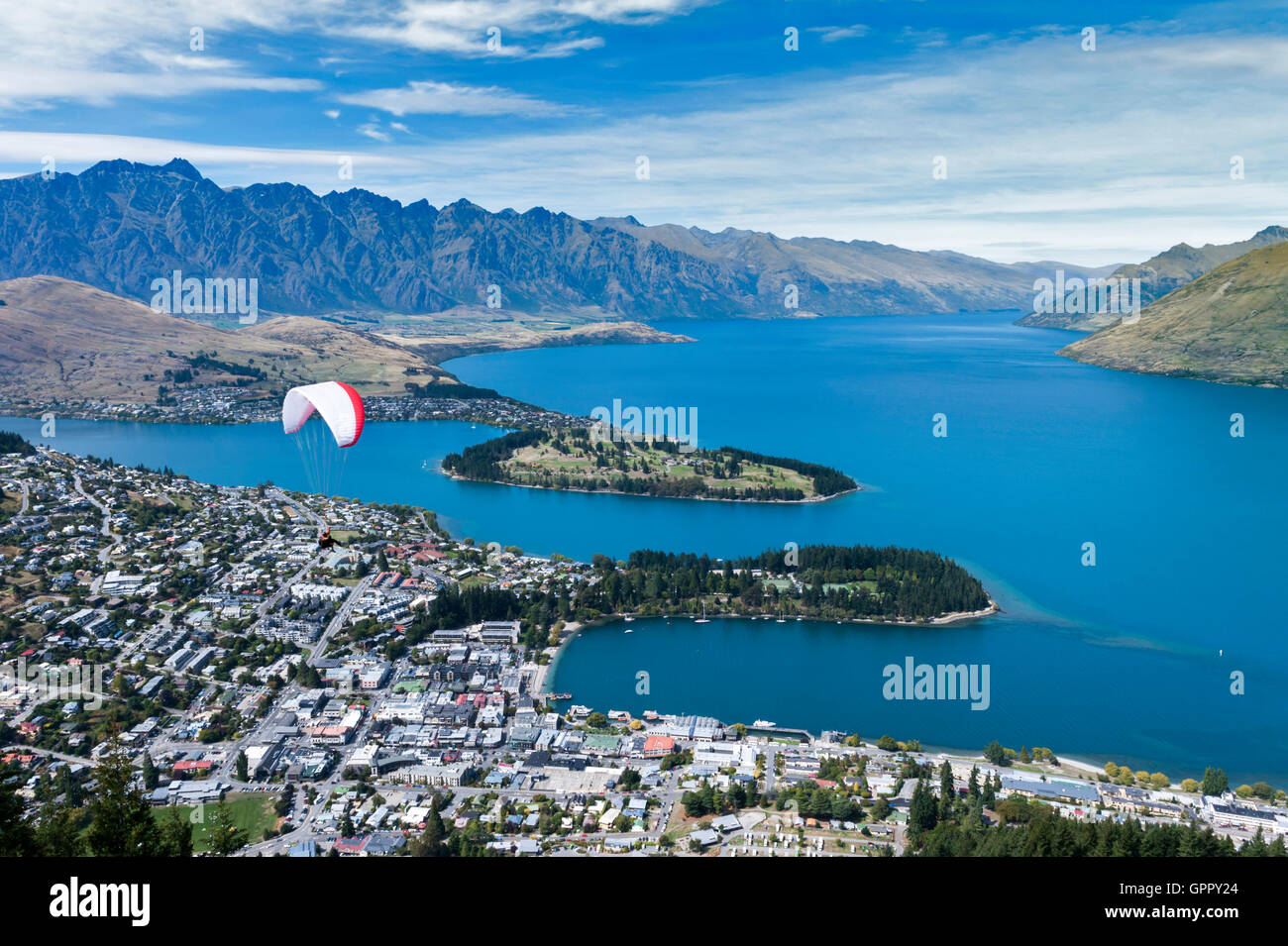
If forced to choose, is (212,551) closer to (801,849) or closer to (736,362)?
(801,849)

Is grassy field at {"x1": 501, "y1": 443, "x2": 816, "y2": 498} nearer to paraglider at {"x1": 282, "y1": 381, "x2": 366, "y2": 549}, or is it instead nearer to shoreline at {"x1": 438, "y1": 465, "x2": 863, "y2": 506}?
shoreline at {"x1": 438, "y1": 465, "x2": 863, "y2": 506}


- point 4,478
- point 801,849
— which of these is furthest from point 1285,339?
point 4,478

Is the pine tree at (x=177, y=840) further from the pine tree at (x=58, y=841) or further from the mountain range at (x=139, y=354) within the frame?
the mountain range at (x=139, y=354)

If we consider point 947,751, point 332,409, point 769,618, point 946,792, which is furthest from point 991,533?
point 332,409

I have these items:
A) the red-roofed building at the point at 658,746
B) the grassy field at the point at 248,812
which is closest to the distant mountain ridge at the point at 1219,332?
the red-roofed building at the point at 658,746
